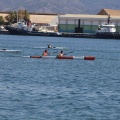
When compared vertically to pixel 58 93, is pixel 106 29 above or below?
below

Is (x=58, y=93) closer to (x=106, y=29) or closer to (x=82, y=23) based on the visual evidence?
(x=106, y=29)

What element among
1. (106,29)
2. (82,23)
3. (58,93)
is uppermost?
(58,93)

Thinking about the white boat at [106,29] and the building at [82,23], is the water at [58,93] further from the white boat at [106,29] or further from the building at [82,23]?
the building at [82,23]

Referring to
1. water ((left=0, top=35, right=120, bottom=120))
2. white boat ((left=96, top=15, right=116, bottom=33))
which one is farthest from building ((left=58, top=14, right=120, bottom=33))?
water ((left=0, top=35, right=120, bottom=120))

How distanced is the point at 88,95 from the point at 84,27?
14650cm

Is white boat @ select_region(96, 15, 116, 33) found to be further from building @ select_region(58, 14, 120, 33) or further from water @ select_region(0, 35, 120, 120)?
water @ select_region(0, 35, 120, 120)

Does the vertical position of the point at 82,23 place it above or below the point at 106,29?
above

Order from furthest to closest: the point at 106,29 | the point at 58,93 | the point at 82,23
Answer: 1. the point at 82,23
2. the point at 106,29
3. the point at 58,93

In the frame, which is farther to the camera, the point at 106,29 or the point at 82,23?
the point at 82,23

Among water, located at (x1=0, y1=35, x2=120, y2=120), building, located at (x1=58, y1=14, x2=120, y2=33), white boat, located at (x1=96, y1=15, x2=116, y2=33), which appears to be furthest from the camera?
building, located at (x1=58, y1=14, x2=120, y2=33)

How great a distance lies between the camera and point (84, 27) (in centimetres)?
18612

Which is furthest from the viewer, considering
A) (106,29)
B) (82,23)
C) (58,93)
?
(82,23)

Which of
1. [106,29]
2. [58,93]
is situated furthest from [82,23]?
[58,93]

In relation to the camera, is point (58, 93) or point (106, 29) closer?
point (58, 93)
